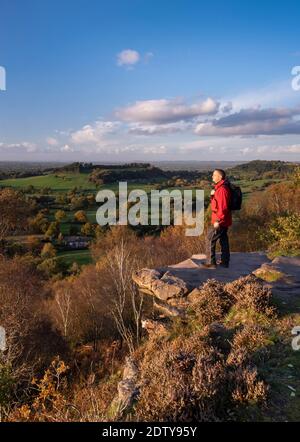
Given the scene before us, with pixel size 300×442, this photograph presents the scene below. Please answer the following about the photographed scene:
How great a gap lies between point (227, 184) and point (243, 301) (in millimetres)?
3114

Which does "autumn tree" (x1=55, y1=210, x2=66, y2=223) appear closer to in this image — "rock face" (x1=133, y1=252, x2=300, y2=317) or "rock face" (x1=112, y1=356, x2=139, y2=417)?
"rock face" (x1=133, y1=252, x2=300, y2=317)

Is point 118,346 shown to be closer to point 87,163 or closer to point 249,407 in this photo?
point 249,407

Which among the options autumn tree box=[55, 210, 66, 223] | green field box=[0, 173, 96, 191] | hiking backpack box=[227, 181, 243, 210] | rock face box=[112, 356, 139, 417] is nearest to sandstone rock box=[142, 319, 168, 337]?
rock face box=[112, 356, 139, 417]

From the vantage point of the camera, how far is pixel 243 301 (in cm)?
788

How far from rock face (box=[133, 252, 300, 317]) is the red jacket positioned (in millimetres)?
1416

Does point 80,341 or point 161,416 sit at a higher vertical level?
point 161,416

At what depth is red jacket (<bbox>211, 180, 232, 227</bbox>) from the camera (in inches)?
382

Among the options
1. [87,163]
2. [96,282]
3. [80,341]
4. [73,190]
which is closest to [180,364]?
[80,341]

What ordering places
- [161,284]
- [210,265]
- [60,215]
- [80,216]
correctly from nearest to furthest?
[161,284] < [210,265] < [80,216] < [60,215]

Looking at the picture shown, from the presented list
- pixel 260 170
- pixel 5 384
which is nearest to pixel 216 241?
pixel 5 384

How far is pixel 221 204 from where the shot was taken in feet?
32.2

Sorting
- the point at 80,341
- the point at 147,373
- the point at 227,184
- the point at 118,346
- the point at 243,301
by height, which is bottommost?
the point at 80,341

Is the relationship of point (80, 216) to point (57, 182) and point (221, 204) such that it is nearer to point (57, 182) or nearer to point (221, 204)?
point (57, 182)

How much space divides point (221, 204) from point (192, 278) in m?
2.05
